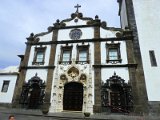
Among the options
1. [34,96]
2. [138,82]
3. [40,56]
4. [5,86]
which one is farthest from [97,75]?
[5,86]

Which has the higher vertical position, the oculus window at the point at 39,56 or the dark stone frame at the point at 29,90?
the oculus window at the point at 39,56

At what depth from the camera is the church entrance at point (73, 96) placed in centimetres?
1595

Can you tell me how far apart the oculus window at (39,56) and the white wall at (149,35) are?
1102cm

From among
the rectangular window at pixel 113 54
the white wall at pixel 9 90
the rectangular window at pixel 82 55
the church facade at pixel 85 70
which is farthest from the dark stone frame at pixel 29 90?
the rectangular window at pixel 113 54

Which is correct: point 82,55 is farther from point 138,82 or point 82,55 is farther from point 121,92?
point 138,82

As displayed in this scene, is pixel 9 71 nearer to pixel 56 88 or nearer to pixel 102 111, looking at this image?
pixel 56 88

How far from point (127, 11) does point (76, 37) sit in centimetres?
704

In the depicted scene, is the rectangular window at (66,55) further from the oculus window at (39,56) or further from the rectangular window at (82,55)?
the oculus window at (39,56)

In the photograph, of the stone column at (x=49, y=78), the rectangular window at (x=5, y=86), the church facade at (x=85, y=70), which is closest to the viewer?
the church facade at (x=85, y=70)

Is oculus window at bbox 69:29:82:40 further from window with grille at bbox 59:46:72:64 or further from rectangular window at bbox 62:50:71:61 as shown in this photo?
rectangular window at bbox 62:50:71:61

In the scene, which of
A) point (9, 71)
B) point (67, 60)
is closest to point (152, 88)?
point (67, 60)

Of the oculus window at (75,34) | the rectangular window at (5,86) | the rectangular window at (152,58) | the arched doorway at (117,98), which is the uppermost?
the oculus window at (75,34)

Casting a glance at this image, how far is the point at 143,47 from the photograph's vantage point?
56.2 ft

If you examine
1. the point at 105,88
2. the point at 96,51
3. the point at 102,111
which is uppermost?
the point at 96,51
